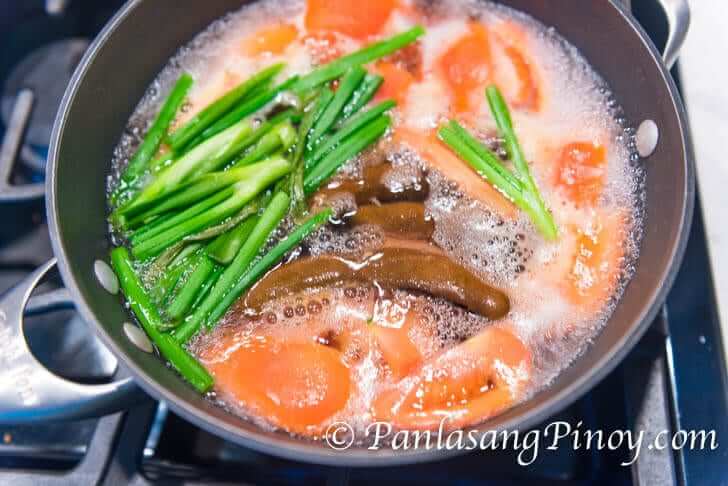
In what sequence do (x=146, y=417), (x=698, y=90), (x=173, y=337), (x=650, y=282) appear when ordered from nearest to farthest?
1. (x=650, y=282)
2. (x=173, y=337)
3. (x=146, y=417)
4. (x=698, y=90)

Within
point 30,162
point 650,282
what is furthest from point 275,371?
point 30,162

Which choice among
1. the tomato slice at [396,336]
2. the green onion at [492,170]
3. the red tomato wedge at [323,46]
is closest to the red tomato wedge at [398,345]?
the tomato slice at [396,336]

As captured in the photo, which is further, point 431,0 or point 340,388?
point 431,0

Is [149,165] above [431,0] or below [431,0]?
below

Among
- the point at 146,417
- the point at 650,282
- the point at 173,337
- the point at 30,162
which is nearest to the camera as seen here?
the point at 650,282

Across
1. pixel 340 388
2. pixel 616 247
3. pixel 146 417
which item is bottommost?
pixel 146 417

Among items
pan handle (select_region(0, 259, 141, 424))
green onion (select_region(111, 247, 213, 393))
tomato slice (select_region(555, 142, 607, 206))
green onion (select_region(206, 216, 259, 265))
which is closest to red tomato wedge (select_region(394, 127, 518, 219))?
tomato slice (select_region(555, 142, 607, 206))

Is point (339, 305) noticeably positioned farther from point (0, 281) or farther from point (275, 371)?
point (0, 281)
